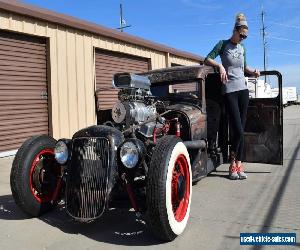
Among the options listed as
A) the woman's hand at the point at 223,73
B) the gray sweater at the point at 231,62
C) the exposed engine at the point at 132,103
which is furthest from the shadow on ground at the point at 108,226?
the gray sweater at the point at 231,62

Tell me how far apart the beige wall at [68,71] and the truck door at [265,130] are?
500cm

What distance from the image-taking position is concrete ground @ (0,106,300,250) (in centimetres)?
365

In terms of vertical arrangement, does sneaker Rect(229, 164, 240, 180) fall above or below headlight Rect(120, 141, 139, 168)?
below

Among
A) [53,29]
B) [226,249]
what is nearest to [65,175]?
[226,249]

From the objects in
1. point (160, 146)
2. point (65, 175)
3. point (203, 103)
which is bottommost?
point (65, 175)

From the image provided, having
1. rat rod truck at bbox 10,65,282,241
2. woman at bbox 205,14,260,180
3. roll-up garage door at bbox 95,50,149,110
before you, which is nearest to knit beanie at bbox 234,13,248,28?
woman at bbox 205,14,260,180

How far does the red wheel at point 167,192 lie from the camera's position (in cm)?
342

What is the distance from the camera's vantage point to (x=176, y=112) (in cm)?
524

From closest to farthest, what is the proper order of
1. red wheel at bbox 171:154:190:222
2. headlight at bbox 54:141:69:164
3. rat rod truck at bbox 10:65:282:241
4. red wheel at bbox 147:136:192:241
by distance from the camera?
red wheel at bbox 147:136:192:241, rat rod truck at bbox 10:65:282:241, red wheel at bbox 171:154:190:222, headlight at bbox 54:141:69:164

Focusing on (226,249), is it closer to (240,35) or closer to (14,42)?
(240,35)

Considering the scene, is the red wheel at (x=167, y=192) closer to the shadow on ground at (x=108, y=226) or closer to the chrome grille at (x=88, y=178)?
the shadow on ground at (x=108, y=226)

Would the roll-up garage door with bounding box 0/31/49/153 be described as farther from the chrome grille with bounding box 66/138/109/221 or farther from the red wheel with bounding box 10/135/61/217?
the chrome grille with bounding box 66/138/109/221

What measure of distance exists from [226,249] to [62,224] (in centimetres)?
175

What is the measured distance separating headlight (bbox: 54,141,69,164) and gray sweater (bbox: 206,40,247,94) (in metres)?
2.82
